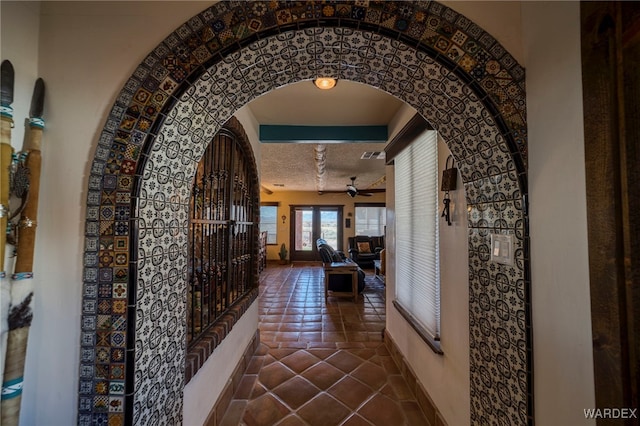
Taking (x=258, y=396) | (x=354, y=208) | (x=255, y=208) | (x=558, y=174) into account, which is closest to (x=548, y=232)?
(x=558, y=174)

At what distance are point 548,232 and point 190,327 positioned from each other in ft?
5.24

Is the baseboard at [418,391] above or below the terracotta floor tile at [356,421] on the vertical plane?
above

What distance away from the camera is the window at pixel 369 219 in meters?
8.59

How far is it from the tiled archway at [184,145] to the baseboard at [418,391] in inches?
20.4

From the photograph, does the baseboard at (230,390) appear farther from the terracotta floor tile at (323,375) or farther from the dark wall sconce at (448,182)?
the dark wall sconce at (448,182)

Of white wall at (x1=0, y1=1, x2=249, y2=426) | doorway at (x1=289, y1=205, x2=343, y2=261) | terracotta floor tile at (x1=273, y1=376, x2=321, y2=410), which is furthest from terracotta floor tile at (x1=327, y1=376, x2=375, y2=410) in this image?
doorway at (x1=289, y1=205, x2=343, y2=261)

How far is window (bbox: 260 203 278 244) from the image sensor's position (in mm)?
8594

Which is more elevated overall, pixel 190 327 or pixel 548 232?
pixel 548 232

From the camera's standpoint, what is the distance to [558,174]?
2.40 ft

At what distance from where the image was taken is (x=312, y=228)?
8602mm

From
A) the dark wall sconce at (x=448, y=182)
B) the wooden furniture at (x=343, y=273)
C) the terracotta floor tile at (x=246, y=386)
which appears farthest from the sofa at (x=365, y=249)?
the dark wall sconce at (x=448, y=182)

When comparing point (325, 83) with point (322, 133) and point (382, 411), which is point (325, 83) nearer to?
point (322, 133)

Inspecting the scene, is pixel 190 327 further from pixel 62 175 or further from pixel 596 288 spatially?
pixel 596 288

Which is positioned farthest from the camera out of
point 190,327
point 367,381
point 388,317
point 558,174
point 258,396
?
point 388,317
